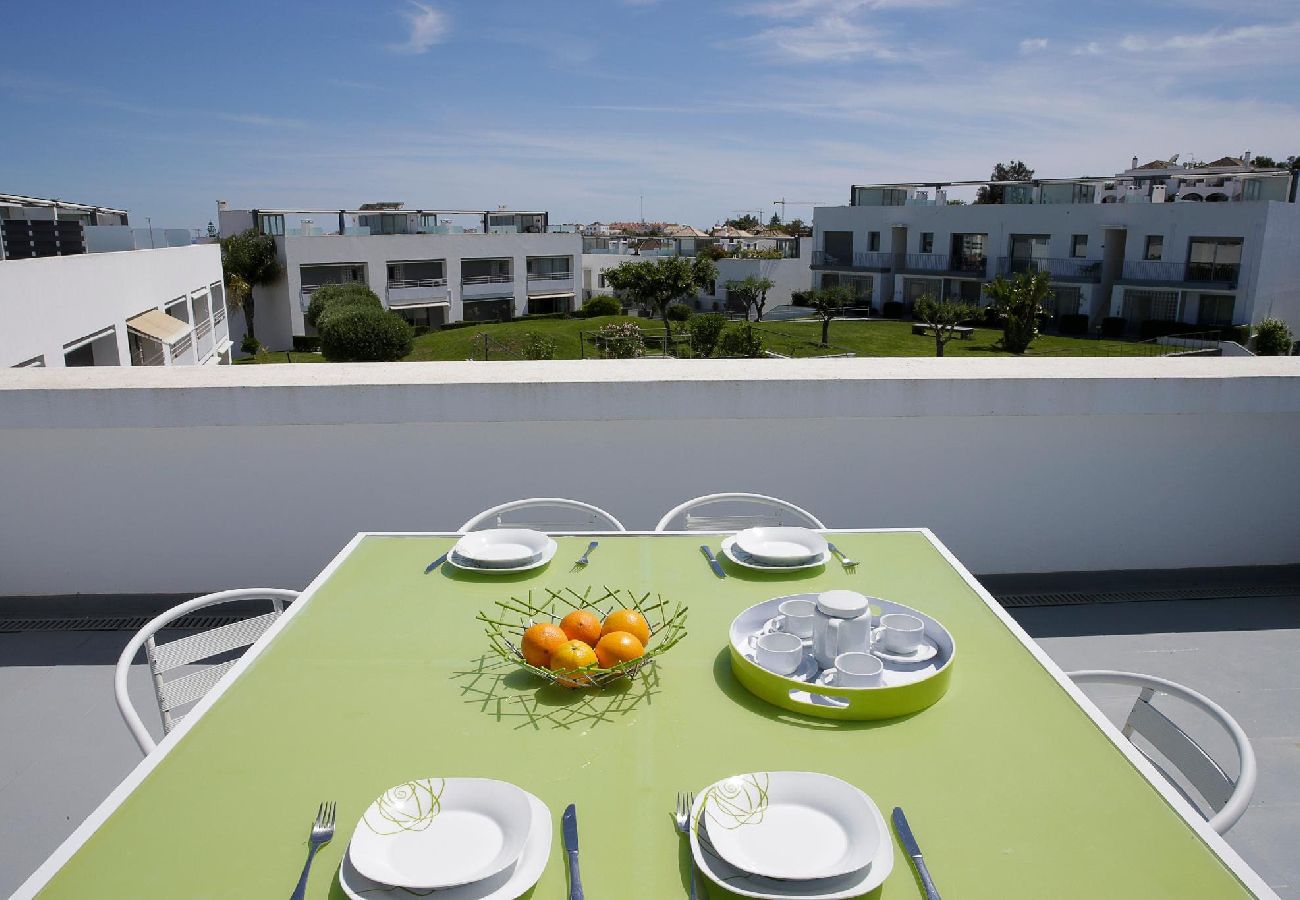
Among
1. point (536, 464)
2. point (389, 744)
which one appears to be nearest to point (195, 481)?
point (536, 464)

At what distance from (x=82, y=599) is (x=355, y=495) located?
1.33 metres

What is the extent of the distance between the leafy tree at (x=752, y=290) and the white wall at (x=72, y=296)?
30861mm

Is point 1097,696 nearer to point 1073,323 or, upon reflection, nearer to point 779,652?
point 779,652

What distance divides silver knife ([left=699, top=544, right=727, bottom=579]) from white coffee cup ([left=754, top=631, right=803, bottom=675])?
52cm

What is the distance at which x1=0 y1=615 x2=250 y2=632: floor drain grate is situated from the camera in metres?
3.88

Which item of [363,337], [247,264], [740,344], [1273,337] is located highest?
[247,264]

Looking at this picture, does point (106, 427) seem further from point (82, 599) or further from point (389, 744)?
point (389, 744)

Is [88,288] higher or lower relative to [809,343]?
higher

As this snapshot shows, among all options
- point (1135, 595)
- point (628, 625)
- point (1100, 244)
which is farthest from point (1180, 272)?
point (628, 625)

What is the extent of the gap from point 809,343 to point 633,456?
32417mm

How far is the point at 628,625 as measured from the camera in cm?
187

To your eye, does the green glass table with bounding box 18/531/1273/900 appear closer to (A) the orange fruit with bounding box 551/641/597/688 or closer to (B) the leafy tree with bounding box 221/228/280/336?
(A) the orange fruit with bounding box 551/641/597/688

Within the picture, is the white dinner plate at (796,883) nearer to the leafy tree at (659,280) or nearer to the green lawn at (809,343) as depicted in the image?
the green lawn at (809,343)

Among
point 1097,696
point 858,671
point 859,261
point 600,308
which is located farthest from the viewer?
point 600,308
